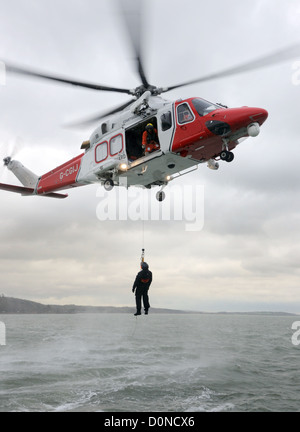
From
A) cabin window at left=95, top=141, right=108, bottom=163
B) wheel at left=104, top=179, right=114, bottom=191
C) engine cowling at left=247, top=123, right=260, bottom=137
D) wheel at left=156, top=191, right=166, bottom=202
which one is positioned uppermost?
cabin window at left=95, top=141, right=108, bottom=163

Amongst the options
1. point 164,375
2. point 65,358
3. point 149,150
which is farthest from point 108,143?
point 65,358

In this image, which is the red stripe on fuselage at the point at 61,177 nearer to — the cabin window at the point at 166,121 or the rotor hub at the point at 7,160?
the rotor hub at the point at 7,160

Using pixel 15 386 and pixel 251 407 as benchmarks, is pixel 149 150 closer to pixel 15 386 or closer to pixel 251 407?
pixel 251 407

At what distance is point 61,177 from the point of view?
16.1 metres

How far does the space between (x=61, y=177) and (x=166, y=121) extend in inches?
234

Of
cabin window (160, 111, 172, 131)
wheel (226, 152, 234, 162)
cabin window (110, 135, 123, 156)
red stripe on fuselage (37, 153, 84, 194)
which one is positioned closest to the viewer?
wheel (226, 152, 234, 162)

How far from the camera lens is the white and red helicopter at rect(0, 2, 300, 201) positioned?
11125 mm

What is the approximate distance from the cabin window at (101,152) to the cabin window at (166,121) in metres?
2.54

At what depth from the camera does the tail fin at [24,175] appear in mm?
17984

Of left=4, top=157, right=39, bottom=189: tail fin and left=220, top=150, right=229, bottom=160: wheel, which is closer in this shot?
left=220, top=150, right=229, bottom=160: wheel

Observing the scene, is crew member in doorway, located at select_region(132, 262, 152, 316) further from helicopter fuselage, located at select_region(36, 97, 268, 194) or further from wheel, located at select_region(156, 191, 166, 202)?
helicopter fuselage, located at select_region(36, 97, 268, 194)

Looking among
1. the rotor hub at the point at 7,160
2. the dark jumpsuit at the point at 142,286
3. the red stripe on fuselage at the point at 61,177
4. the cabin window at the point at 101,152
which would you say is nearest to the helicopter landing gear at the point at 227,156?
the dark jumpsuit at the point at 142,286

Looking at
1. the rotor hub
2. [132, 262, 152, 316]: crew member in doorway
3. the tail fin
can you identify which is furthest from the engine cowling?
the rotor hub
